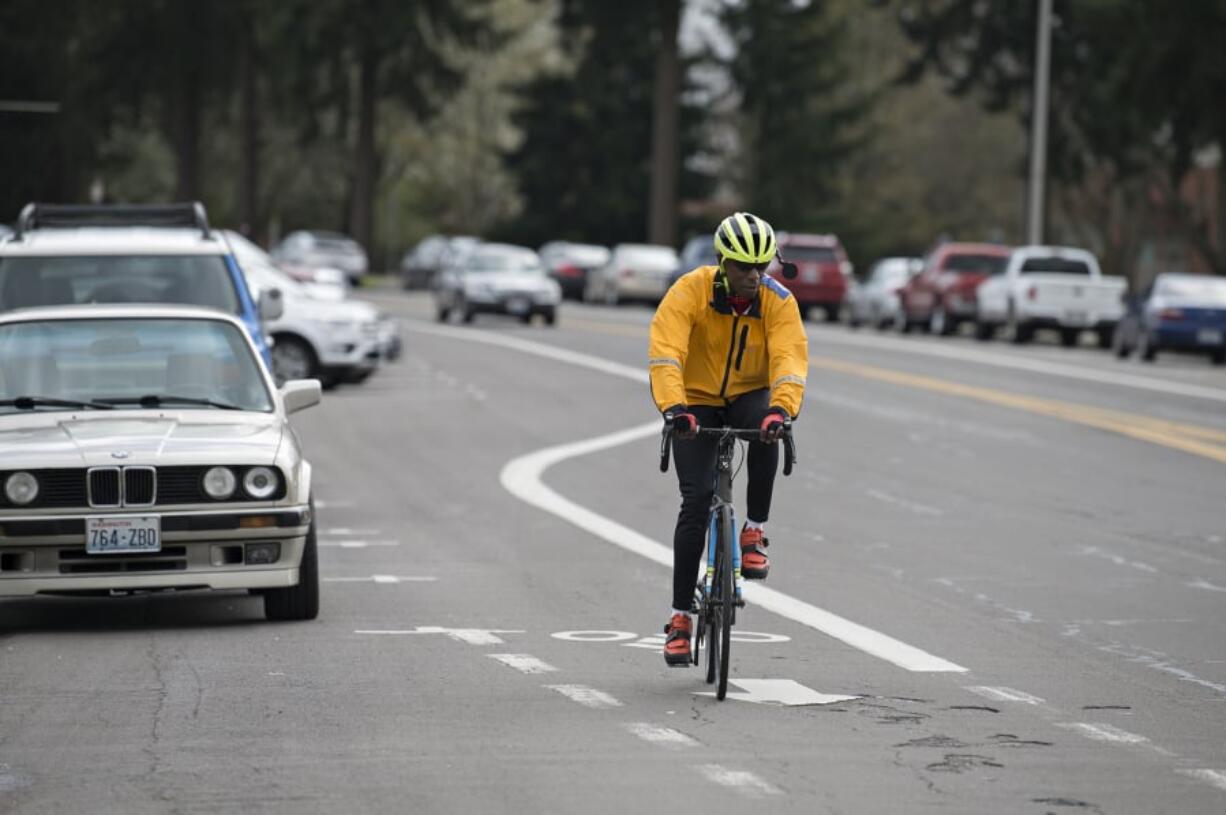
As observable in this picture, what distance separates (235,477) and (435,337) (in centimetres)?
3218

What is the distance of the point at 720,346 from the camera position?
10000 mm

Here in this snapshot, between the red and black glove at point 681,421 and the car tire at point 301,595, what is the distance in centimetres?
287

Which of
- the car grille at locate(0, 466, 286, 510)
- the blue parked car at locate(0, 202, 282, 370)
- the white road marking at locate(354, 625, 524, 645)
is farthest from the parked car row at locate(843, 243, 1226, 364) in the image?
the car grille at locate(0, 466, 286, 510)

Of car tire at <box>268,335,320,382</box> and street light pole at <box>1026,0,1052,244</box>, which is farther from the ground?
street light pole at <box>1026,0,1052,244</box>

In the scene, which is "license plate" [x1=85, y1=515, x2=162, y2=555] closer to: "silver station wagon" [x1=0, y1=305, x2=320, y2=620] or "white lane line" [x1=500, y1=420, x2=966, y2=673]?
"silver station wagon" [x1=0, y1=305, x2=320, y2=620]

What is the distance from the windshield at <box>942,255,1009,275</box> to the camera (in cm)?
4797

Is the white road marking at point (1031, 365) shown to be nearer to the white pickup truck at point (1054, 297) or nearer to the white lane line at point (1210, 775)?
the white pickup truck at point (1054, 297)

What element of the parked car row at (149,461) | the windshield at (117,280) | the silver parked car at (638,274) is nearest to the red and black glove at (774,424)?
the parked car row at (149,461)

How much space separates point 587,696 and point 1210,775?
2.57 m

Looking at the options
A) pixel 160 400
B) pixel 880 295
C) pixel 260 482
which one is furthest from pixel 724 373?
pixel 880 295

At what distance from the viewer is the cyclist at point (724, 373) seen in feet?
31.5

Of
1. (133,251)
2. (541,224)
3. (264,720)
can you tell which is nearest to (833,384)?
(133,251)

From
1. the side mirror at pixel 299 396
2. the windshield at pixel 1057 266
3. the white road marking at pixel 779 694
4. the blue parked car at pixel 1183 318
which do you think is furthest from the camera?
the windshield at pixel 1057 266

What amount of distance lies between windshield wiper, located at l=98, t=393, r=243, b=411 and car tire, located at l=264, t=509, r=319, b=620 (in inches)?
35.2
